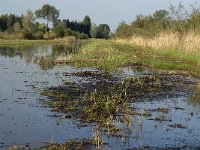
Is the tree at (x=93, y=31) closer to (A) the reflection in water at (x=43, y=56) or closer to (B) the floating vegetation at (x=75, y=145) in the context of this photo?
(A) the reflection in water at (x=43, y=56)

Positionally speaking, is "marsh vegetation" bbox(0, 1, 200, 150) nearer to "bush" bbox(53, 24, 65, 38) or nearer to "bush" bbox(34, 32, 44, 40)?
"bush" bbox(34, 32, 44, 40)

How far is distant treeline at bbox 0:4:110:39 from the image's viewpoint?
7775 centimetres

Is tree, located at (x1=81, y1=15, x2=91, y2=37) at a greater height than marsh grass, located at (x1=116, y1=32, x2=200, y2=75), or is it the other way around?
tree, located at (x1=81, y1=15, x2=91, y2=37)

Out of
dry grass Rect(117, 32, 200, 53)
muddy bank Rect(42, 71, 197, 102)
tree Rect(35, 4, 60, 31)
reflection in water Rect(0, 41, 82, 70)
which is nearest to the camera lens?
muddy bank Rect(42, 71, 197, 102)

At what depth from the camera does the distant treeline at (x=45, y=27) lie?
77.8 m

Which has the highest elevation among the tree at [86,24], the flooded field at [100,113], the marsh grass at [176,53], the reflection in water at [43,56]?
the tree at [86,24]

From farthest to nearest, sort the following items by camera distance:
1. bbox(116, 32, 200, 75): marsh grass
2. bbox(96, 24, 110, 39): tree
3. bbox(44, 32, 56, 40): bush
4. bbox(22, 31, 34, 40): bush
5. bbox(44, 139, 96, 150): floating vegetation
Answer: bbox(96, 24, 110, 39): tree → bbox(44, 32, 56, 40): bush → bbox(22, 31, 34, 40): bush → bbox(116, 32, 200, 75): marsh grass → bbox(44, 139, 96, 150): floating vegetation

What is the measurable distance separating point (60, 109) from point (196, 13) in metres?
21.2

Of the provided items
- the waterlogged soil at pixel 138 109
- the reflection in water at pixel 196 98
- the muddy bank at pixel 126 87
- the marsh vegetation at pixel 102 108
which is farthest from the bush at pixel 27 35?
the reflection in water at pixel 196 98

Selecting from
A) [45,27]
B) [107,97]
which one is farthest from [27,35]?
[107,97]

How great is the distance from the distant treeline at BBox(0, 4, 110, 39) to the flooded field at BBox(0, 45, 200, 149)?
5415 centimetres

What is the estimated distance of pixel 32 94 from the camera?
13.4m

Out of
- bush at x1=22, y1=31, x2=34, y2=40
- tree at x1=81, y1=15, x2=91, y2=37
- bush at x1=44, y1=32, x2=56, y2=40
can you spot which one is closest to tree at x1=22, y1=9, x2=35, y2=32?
bush at x1=44, y1=32, x2=56, y2=40

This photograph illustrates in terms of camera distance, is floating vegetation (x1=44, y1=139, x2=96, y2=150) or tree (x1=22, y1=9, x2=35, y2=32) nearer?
floating vegetation (x1=44, y1=139, x2=96, y2=150)
